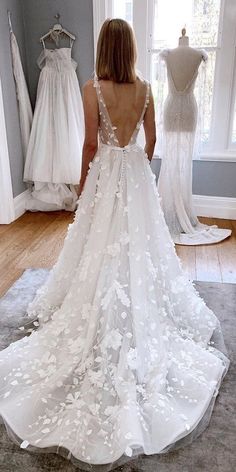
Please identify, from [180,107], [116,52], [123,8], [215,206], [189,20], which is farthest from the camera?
[215,206]

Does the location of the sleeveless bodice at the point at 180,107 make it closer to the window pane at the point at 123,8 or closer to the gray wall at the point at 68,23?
the window pane at the point at 123,8

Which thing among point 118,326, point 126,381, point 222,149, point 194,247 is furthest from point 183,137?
point 126,381

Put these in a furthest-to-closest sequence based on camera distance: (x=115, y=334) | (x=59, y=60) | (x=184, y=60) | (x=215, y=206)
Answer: (x=215, y=206) → (x=59, y=60) → (x=184, y=60) → (x=115, y=334)

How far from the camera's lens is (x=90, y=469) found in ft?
4.34

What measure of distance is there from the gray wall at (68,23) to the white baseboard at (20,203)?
122cm

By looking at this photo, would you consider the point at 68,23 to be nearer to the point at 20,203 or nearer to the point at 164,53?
the point at 164,53

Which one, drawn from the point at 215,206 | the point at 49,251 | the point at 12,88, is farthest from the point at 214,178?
the point at 12,88

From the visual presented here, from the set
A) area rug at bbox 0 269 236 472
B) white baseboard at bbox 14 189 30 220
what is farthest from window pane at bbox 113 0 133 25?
area rug at bbox 0 269 236 472

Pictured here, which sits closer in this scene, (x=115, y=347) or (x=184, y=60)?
(x=115, y=347)

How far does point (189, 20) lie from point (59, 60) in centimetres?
119

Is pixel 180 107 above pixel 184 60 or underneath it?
underneath

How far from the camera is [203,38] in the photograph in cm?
330

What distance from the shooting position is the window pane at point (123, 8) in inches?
133

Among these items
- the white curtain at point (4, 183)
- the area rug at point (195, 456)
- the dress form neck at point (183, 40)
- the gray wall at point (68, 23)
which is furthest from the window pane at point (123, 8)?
the area rug at point (195, 456)
